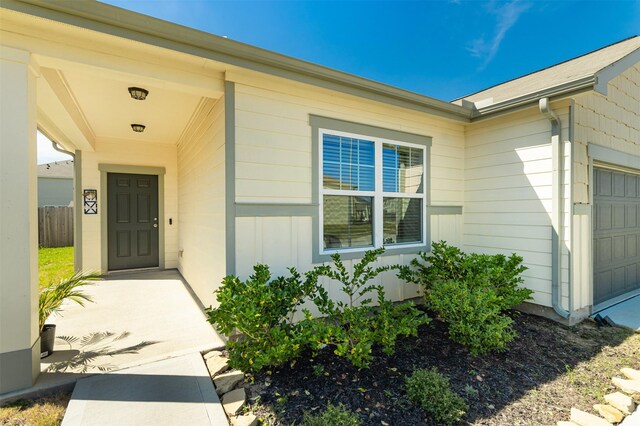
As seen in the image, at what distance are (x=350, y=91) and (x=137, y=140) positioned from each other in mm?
4765

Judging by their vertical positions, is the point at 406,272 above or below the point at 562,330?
above

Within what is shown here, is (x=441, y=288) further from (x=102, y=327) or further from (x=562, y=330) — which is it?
(x=102, y=327)

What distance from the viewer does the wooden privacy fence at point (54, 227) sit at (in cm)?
978

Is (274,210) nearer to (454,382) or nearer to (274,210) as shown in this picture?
(274,210)

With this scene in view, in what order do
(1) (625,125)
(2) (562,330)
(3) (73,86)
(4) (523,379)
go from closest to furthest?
(4) (523,379) < (3) (73,86) < (2) (562,330) < (1) (625,125)

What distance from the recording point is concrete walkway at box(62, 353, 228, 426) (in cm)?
192

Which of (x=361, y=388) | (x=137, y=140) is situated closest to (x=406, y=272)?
(x=361, y=388)

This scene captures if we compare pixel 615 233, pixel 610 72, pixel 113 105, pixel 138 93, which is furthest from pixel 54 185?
pixel 615 233

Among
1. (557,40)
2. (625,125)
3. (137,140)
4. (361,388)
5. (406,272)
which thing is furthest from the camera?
(557,40)

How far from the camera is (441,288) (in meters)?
3.31

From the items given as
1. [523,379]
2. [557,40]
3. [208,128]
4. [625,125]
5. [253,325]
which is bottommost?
[523,379]

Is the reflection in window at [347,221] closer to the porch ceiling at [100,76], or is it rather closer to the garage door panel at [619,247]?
the porch ceiling at [100,76]

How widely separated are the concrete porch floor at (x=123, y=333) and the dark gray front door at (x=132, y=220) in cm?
122

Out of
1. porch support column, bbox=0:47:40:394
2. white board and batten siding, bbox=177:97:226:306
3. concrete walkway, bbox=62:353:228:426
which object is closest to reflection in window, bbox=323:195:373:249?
white board and batten siding, bbox=177:97:226:306
